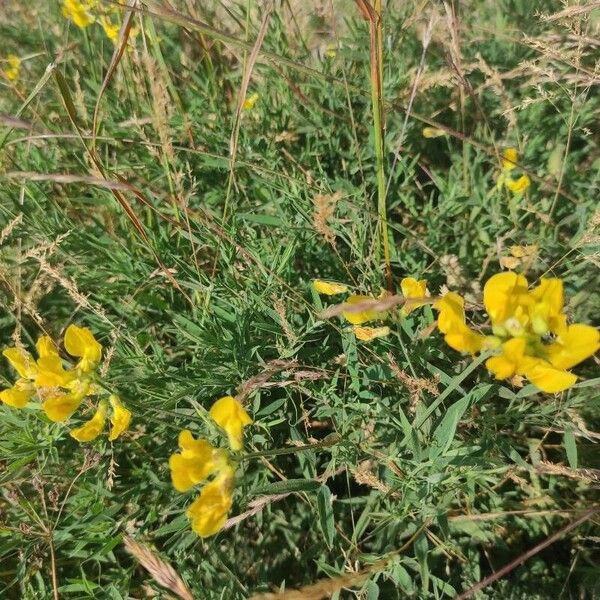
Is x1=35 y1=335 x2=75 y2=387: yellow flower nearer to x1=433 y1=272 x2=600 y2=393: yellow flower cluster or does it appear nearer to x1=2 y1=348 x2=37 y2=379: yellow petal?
x1=2 y1=348 x2=37 y2=379: yellow petal

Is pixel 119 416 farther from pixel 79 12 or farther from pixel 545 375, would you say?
pixel 79 12

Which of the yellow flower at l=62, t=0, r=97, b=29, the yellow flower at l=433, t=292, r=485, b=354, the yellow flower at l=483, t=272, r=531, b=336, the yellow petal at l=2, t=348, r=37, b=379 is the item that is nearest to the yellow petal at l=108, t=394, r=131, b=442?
the yellow petal at l=2, t=348, r=37, b=379

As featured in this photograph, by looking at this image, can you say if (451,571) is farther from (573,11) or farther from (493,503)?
(573,11)

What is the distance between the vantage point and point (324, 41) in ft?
10.7

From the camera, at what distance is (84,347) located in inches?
64.1

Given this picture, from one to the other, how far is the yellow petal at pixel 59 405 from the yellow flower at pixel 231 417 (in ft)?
1.49

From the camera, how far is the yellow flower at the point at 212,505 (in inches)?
50.0

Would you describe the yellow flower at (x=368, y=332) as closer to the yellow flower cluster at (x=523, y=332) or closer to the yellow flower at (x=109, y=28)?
the yellow flower cluster at (x=523, y=332)

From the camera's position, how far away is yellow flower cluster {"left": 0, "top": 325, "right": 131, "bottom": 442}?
1556 mm

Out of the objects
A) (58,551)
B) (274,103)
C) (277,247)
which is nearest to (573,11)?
(277,247)

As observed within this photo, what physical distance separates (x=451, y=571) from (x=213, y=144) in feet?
6.20

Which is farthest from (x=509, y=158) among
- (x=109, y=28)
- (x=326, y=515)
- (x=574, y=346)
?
(x=109, y=28)

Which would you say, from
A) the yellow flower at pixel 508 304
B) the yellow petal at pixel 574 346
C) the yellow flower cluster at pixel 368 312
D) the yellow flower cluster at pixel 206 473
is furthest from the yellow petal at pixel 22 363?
the yellow petal at pixel 574 346

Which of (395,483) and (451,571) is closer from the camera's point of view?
(395,483)
